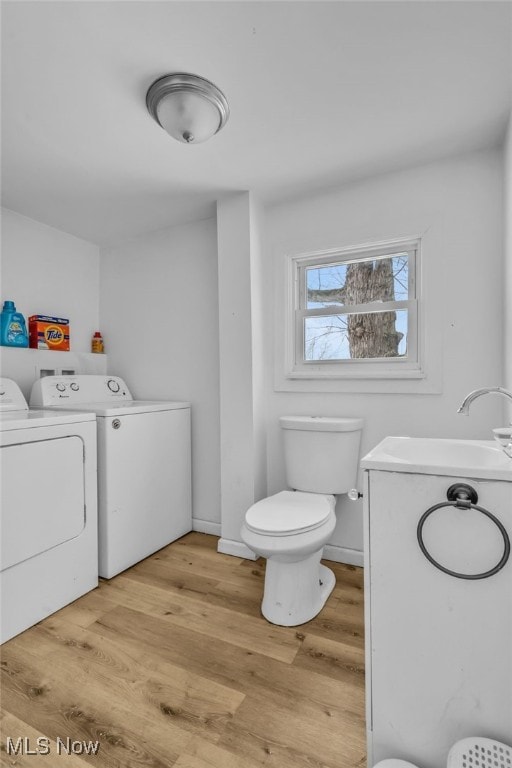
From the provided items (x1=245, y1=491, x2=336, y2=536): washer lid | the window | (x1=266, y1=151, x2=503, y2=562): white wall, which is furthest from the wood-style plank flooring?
the window

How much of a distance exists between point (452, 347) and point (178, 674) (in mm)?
1771

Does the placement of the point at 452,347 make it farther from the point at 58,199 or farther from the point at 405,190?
the point at 58,199

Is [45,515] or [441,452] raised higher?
[441,452]

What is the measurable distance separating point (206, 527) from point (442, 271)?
81.0 inches

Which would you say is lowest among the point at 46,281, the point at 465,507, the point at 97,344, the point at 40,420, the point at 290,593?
the point at 290,593

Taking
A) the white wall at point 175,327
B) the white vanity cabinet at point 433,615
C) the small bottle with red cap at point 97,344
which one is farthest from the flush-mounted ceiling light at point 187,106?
the small bottle with red cap at point 97,344

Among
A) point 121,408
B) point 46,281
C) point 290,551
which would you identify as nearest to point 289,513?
point 290,551

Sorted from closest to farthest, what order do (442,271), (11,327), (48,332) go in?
(442,271) < (11,327) < (48,332)

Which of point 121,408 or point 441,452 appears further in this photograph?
point 121,408

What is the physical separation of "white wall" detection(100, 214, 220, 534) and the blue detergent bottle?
65cm

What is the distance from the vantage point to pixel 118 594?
1790mm

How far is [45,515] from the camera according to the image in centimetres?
161

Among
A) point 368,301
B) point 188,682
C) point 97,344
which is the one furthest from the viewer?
point 97,344

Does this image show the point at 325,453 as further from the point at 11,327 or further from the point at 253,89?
the point at 11,327
